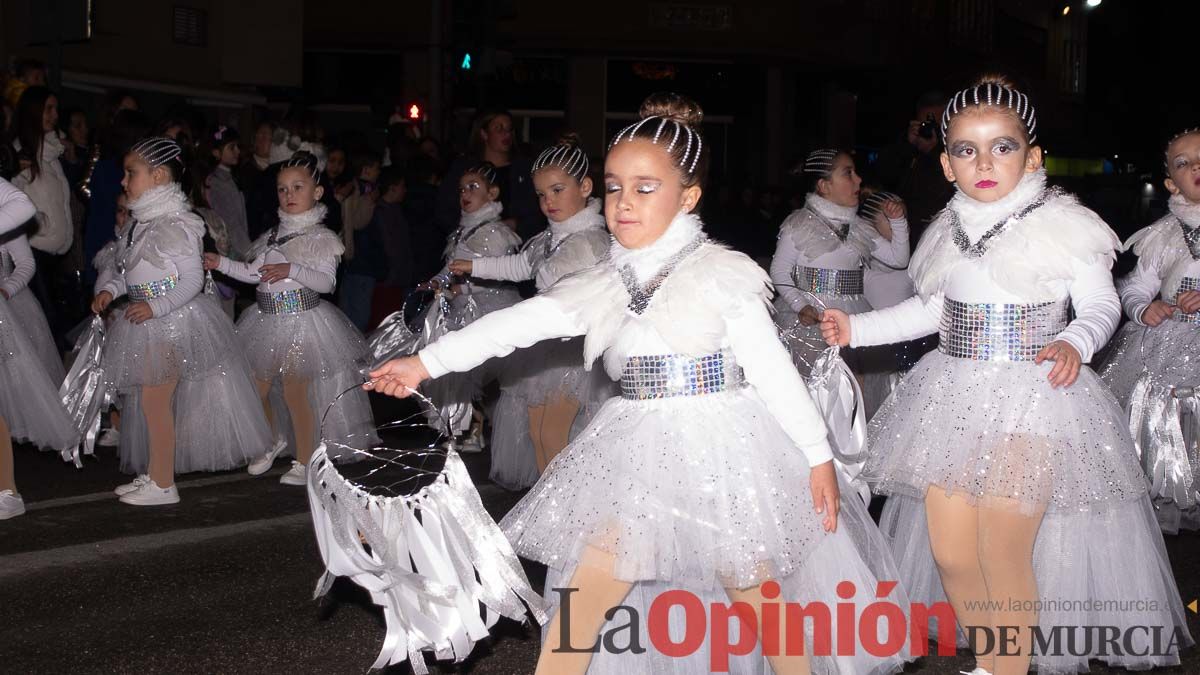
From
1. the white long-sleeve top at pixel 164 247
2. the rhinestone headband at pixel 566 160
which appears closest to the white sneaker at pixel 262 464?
the white long-sleeve top at pixel 164 247

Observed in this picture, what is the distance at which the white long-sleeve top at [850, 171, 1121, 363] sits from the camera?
4.50 metres

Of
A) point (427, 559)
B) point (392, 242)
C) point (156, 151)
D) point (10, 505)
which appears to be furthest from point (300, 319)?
point (427, 559)

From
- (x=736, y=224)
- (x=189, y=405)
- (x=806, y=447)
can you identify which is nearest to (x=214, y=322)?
(x=189, y=405)

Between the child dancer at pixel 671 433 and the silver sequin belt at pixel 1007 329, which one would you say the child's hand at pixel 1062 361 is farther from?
the child dancer at pixel 671 433

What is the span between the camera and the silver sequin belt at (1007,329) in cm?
459

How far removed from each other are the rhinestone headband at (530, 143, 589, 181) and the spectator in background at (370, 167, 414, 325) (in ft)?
13.9

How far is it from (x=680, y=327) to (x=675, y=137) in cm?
62

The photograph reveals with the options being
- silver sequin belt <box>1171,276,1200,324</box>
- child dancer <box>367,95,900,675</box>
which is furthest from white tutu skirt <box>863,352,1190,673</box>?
silver sequin belt <box>1171,276,1200,324</box>

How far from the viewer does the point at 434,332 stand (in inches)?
326

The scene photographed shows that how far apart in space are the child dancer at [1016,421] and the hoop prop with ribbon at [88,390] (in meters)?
4.71

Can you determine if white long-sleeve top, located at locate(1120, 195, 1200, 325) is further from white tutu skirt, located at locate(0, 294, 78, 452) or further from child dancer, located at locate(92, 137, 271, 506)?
white tutu skirt, located at locate(0, 294, 78, 452)

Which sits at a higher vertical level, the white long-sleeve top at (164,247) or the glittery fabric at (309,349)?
the white long-sleeve top at (164,247)

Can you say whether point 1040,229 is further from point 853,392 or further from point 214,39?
point 214,39

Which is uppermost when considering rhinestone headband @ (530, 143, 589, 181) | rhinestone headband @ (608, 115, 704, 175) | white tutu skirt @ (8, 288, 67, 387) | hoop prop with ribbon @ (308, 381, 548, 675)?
rhinestone headband @ (530, 143, 589, 181)
